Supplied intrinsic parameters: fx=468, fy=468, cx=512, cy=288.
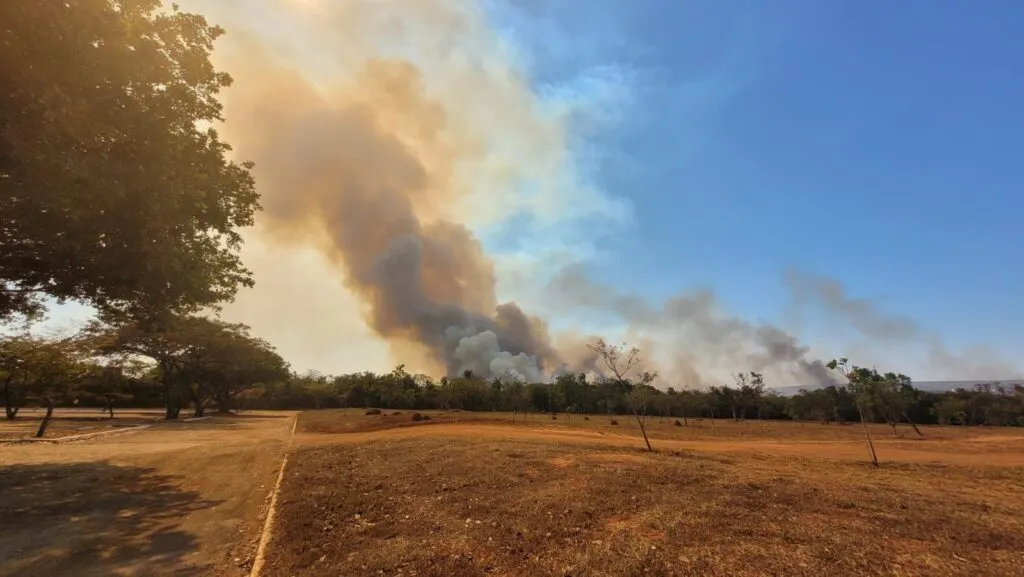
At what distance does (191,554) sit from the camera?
345 inches

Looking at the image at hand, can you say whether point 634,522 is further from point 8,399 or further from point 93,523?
point 8,399

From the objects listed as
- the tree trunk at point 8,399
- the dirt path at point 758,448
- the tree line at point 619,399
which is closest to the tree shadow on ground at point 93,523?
the dirt path at point 758,448

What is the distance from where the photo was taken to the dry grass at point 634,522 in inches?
298

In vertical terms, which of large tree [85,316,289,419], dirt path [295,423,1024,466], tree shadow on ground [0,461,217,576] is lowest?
tree shadow on ground [0,461,217,576]

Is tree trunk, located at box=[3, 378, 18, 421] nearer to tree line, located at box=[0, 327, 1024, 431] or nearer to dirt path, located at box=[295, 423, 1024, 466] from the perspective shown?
tree line, located at box=[0, 327, 1024, 431]

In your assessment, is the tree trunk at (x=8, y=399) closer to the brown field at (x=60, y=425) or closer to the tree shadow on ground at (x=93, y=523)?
the brown field at (x=60, y=425)

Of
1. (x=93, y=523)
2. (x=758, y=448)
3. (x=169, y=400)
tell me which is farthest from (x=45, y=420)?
(x=758, y=448)

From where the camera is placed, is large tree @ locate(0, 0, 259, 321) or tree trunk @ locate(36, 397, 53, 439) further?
tree trunk @ locate(36, 397, 53, 439)

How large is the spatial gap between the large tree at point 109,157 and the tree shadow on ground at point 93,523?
19.4 ft

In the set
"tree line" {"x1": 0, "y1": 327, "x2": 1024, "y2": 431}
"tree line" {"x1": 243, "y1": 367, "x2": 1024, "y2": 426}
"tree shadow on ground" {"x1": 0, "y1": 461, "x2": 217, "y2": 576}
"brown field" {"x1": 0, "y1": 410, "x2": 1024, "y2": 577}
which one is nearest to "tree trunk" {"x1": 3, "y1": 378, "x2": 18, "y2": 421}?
"tree line" {"x1": 0, "y1": 327, "x2": 1024, "y2": 431}

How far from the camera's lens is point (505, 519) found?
1006cm

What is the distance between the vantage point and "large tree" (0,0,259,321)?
930 centimetres

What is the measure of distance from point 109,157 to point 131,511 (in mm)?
8738

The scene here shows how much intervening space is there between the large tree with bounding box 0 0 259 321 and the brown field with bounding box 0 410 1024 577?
6510mm
